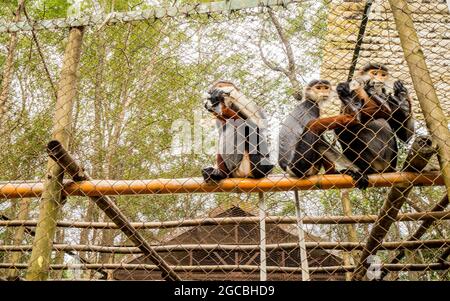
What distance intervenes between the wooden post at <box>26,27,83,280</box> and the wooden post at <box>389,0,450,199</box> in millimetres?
1684

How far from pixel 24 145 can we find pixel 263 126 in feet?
11.6

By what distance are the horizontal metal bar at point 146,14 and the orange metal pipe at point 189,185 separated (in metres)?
0.84

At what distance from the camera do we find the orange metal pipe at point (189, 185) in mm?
2049

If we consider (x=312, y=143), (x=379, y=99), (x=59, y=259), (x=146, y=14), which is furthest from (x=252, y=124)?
(x=59, y=259)

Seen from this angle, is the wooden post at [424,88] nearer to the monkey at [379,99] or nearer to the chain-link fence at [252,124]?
the chain-link fence at [252,124]

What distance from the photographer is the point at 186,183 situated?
208 cm

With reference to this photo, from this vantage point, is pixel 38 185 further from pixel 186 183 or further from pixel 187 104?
pixel 187 104

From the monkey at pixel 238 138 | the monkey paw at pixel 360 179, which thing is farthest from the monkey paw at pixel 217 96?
the monkey paw at pixel 360 179

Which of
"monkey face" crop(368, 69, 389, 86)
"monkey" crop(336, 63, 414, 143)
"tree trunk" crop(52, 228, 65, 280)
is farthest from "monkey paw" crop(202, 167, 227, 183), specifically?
"tree trunk" crop(52, 228, 65, 280)

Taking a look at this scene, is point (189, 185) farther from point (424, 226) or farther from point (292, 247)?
point (424, 226)

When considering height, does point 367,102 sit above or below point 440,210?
above

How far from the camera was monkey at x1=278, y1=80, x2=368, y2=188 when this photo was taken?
2.31 m

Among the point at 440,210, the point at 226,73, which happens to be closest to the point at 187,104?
the point at 226,73

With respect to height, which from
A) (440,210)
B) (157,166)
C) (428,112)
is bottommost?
(440,210)
